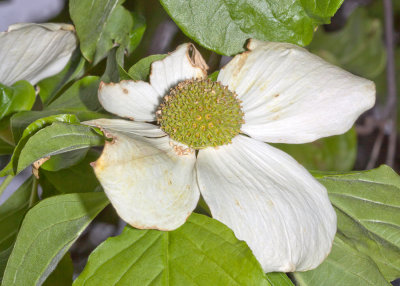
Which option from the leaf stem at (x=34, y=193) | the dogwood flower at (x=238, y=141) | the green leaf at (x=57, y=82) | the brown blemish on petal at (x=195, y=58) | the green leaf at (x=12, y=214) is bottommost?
the green leaf at (x=12, y=214)

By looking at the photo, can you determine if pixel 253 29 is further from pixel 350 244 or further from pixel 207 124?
pixel 350 244

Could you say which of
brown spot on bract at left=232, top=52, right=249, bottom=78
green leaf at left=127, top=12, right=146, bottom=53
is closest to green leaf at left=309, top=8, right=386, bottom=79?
green leaf at left=127, top=12, right=146, bottom=53

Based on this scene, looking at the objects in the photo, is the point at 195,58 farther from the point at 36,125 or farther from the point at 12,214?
the point at 12,214

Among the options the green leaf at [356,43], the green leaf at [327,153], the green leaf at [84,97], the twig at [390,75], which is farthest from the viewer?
the green leaf at [356,43]

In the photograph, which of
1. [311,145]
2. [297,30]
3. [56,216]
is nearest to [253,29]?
[297,30]

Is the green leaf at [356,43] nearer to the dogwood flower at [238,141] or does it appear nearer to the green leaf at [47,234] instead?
the dogwood flower at [238,141]

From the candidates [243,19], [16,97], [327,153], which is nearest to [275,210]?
[243,19]

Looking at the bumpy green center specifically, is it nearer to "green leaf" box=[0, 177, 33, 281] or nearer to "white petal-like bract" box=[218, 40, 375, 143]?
"white petal-like bract" box=[218, 40, 375, 143]

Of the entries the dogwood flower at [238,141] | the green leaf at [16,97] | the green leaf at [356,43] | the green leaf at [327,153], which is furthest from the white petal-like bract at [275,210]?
the green leaf at [356,43]
